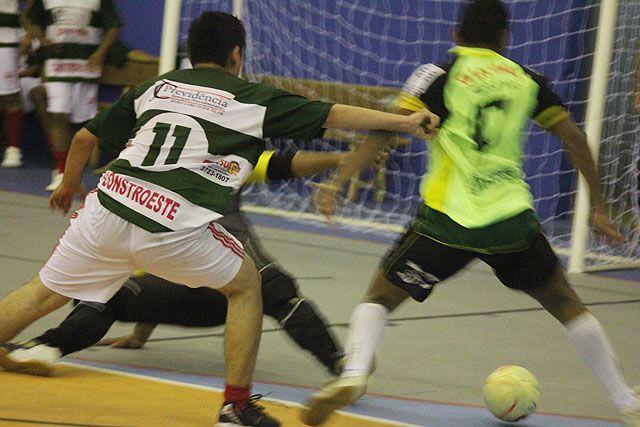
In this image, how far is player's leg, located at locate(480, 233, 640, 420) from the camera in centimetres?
449

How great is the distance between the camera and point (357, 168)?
14.3 ft

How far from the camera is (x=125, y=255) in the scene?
4348 mm

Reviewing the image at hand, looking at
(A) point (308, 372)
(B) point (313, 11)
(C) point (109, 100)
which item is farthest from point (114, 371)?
(C) point (109, 100)

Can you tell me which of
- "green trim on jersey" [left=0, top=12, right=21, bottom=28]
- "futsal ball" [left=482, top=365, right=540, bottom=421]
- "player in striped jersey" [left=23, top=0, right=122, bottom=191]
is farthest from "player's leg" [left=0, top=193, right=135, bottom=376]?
"green trim on jersey" [left=0, top=12, right=21, bottom=28]

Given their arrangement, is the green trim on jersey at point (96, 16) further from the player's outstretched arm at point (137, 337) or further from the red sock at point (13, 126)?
the player's outstretched arm at point (137, 337)

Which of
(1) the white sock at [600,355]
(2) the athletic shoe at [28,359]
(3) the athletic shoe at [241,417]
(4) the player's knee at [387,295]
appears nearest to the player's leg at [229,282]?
(3) the athletic shoe at [241,417]

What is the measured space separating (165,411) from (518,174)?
5.11 ft

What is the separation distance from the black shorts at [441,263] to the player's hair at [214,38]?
0.96 meters

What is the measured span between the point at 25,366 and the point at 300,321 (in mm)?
1103

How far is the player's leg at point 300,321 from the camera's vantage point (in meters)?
5.01

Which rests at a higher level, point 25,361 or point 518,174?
point 518,174

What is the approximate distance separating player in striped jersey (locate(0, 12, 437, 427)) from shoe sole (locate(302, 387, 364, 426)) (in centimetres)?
13

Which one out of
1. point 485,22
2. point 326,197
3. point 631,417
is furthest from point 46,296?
point 631,417

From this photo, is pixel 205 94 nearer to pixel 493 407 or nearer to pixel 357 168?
pixel 357 168
